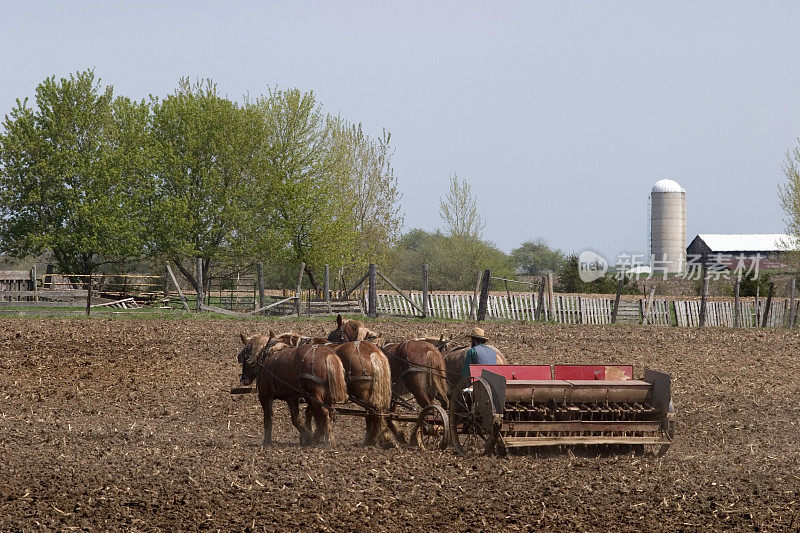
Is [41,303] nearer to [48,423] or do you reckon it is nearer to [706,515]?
[48,423]

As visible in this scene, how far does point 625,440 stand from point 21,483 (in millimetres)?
6450

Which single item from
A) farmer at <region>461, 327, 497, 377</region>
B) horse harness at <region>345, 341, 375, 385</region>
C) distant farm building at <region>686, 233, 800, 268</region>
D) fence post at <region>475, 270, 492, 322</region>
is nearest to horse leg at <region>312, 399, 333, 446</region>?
horse harness at <region>345, 341, 375, 385</region>

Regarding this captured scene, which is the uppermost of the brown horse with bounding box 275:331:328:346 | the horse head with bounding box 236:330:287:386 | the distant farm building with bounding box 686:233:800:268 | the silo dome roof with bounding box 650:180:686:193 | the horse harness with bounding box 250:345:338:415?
the silo dome roof with bounding box 650:180:686:193

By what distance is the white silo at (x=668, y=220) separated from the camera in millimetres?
68688

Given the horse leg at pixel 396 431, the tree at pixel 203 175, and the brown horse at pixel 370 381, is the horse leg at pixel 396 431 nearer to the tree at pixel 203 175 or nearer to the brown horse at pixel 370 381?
the brown horse at pixel 370 381

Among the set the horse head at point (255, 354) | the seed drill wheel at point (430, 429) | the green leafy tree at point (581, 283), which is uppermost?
the green leafy tree at point (581, 283)

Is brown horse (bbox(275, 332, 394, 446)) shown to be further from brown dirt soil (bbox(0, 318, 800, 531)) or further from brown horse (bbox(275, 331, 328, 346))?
brown horse (bbox(275, 331, 328, 346))

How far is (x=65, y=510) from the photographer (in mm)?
7891

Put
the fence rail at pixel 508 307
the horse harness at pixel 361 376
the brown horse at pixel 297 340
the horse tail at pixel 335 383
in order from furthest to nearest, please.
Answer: the fence rail at pixel 508 307 → the brown horse at pixel 297 340 → the horse harness at pixel 361 376 → the horse tail at pixel 335 383

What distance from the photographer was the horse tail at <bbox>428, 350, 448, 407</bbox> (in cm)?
1157

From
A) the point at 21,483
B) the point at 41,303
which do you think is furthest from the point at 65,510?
the point at 41,303

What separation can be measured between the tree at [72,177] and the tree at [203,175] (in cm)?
98

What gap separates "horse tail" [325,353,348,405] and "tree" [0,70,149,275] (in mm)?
30308

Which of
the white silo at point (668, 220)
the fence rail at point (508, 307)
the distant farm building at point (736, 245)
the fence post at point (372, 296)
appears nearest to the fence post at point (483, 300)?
the fence rail at point (508, 307)
